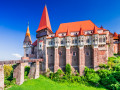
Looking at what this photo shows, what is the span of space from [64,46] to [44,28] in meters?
8.72

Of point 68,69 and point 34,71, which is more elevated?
point 68,69

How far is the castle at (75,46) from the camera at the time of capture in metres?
18.1

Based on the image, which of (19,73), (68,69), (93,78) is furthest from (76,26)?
(19,73)

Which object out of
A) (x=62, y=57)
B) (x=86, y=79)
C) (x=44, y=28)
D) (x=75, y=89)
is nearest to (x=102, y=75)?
(x=86, y=79)

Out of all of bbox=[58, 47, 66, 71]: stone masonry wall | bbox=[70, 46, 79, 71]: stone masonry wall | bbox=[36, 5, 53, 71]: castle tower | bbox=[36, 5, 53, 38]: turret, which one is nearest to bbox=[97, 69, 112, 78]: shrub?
bbox=[70, 46, 79, 71]: stone masonry wall

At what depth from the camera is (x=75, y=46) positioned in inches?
778

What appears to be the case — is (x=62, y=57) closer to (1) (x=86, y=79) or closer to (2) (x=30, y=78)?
(1) (x=86, y=79)

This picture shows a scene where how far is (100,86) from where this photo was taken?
14.9 m

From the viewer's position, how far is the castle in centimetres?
1809

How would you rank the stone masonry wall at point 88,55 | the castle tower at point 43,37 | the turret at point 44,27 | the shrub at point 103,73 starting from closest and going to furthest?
1. the shrub at point 103,73
2. the stone masonry wall at point 88,55
3. the castle tower at point 43,37
4. the turret at point 44,27

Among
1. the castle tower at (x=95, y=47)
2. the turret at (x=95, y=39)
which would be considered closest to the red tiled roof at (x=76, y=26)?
the turret at (x=95, y=39)

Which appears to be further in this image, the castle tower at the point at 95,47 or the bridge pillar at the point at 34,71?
→ the castle tower at the point at 95,47

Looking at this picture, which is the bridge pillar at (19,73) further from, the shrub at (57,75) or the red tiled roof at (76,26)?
the red tiled roof at (76,26)

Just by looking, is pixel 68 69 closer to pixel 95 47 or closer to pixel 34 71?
pixel 34 71
